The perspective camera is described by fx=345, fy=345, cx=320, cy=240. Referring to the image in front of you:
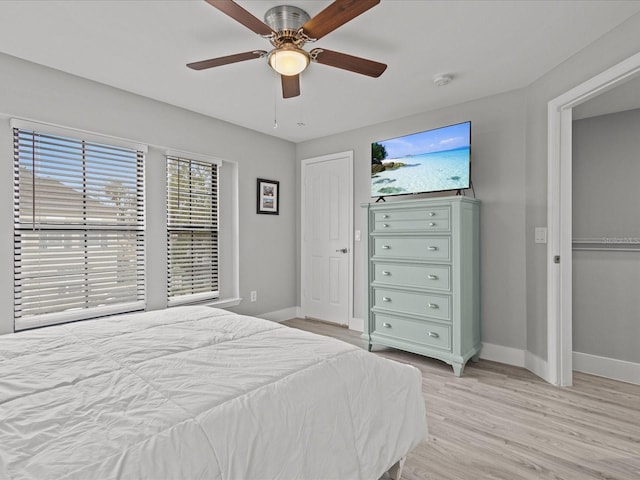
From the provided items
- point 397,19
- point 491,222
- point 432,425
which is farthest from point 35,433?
point 491,222

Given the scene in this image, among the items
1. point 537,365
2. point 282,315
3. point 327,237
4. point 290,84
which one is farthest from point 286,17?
point 282,315

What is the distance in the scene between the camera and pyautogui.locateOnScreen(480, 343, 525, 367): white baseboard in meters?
3.03

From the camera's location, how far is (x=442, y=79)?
9.15 feet

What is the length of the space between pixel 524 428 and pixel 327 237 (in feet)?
9.35

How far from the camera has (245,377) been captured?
119cm

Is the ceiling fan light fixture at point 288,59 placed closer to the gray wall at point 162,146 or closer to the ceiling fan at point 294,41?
the ceiling fan at point 294,41

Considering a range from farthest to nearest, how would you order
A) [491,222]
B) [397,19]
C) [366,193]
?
[366,193]
[491,222]
[397,19]

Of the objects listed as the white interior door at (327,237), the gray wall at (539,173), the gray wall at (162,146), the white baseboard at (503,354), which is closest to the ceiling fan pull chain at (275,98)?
the gray wall at (162,146)

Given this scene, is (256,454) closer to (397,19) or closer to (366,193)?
(397,19)

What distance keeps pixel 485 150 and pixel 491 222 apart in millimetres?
677

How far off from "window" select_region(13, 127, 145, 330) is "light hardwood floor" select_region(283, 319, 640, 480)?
268cm

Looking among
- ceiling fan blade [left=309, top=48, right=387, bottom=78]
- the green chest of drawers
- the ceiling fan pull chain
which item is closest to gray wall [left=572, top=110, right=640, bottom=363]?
the green chest of drawers

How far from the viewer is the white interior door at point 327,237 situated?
13.9ft

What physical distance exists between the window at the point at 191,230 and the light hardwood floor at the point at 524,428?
2420 mm
